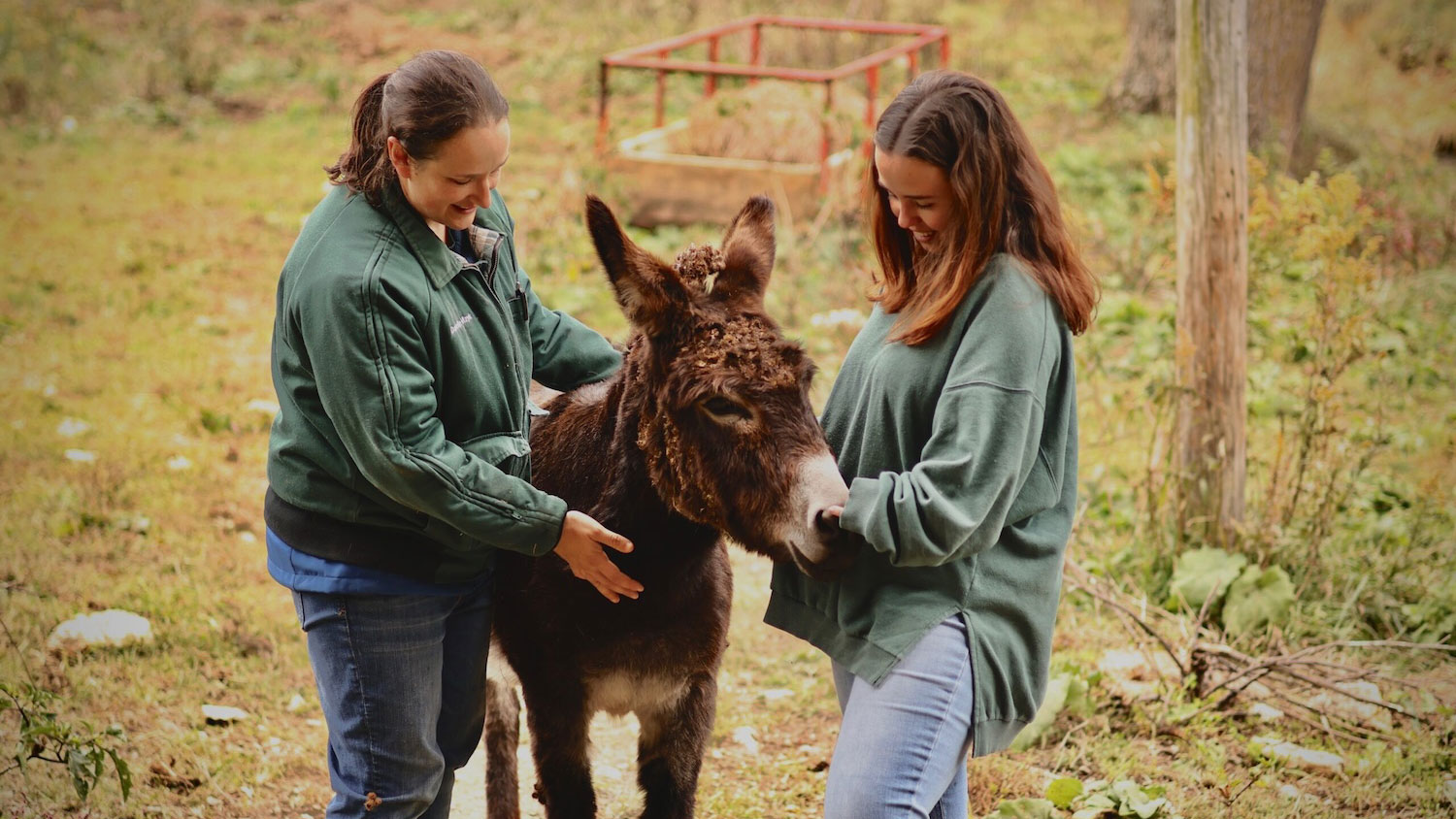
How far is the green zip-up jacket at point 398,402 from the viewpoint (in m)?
2.23

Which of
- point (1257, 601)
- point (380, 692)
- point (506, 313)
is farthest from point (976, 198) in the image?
point (1257, 601)

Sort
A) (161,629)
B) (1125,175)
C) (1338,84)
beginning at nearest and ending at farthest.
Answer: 1. (161,629)
2. (1125,175)
3. (1338,84)

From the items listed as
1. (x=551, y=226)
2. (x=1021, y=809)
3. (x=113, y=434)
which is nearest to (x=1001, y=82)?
(x=551, y=226)

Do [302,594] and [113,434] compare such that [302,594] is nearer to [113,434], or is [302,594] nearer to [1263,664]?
[1263,664]

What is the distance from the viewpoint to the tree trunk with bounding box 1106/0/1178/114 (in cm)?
1177

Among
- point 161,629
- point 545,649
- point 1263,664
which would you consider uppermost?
point 545,649

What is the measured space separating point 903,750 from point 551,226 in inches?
302

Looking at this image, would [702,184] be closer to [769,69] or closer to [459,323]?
[769,69]

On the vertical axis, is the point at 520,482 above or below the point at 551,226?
above

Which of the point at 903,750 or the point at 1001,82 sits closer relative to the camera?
the point at 903,750

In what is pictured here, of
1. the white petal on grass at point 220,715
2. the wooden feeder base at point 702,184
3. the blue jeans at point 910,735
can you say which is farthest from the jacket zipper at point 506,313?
the wooden feeder base at point 702,184

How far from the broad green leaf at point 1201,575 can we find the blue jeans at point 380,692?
10.9 ft

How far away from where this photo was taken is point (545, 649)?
9.56ft

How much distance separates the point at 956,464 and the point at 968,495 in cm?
7
